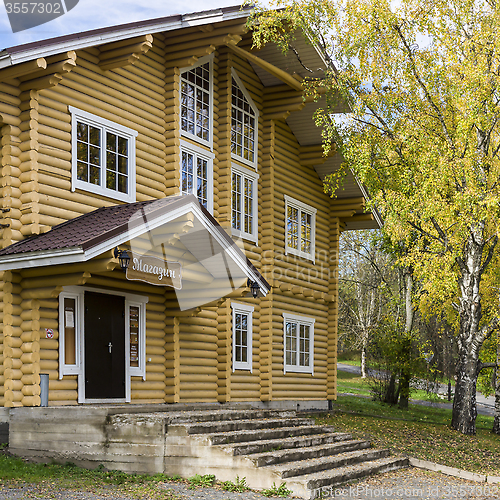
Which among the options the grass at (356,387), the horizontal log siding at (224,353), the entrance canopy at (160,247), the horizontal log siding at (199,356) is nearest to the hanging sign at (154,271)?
the entrance canopy at (160,247)

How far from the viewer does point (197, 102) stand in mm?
15883

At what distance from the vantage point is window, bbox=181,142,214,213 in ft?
49.7

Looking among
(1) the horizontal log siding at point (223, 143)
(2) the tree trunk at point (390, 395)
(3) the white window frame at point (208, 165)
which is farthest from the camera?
(2) the tree trunk at point (390, 395)

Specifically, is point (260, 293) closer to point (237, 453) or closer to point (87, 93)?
point (237, 453)

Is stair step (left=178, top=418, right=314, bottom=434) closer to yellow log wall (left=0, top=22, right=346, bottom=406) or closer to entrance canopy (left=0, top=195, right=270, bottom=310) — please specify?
yellow log wall (left=0, top=22, right=346, bottom=406)

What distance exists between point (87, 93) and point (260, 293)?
5313 mm

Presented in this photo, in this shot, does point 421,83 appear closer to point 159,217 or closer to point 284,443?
point 159,217

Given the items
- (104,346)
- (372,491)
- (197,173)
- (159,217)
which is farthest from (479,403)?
(159,217)

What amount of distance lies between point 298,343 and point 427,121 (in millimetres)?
7625

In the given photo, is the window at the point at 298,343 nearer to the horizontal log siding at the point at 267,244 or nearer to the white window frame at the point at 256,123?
the horizontal log siding at the point at 267,244

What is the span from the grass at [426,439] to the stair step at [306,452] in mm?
974

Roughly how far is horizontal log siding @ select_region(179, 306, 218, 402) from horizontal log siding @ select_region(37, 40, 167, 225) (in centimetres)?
316

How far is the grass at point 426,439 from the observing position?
552 inches

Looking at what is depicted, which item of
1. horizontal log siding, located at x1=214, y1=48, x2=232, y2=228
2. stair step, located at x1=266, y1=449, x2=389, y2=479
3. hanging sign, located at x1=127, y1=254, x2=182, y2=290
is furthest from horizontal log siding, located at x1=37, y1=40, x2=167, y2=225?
stair step, located at x1=266, y1=449, x2=389, y2=479
